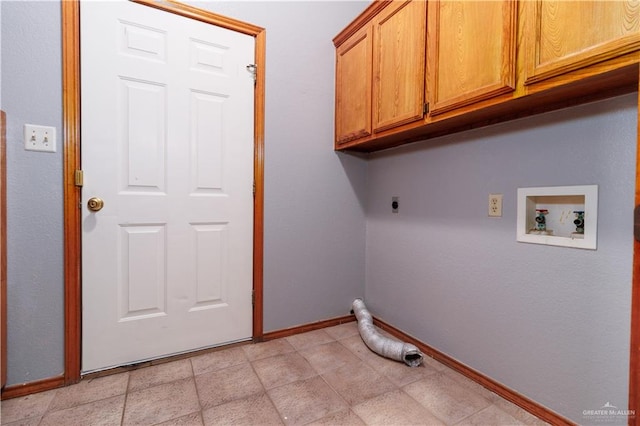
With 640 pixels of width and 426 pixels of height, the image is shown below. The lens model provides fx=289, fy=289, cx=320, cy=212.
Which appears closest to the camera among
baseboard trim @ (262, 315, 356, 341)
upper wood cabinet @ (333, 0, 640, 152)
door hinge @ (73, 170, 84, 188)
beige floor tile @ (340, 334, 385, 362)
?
upper wood cabinet @ (333, 0, 640, 152)

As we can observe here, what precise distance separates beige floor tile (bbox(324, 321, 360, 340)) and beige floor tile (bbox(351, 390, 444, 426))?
0.66 metres

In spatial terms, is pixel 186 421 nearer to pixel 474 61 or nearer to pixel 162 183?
pixel 162 183

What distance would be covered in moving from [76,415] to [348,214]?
1864 millimetres

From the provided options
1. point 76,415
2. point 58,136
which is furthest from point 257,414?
point 58,136

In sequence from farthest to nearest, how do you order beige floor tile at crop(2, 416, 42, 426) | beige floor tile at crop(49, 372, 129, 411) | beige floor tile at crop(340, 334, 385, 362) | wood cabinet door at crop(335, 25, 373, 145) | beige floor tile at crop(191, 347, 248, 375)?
wood cabinet door at crop(335, 25, 373, 145) < beige floor tile at crop(340, 334, 385, 362) < beige floor tile at crop(191, 347, 248, 375) < beige floor tile at crop(49, 372, 129, 411) < beige floor tile at crop(2, 416, 42, 426)

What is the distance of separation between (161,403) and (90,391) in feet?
1.32

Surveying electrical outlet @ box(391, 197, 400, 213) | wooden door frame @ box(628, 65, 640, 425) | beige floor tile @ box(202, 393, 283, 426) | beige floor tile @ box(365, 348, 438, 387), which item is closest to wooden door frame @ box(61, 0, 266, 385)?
beige floor tile @ box(202, 393, 283, 426)

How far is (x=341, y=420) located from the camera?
125 centimetres

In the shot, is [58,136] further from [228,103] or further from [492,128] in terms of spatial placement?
[492,128]

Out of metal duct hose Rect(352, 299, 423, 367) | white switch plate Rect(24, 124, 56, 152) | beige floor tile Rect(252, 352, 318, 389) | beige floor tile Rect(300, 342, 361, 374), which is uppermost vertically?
white switch plate Rect(24, 124, 56, 152)

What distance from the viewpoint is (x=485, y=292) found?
1490 millimetres

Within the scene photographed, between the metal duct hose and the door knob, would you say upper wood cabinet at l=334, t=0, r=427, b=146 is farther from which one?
the door knob

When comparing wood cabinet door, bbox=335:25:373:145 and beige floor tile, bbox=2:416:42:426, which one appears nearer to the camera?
beige floor tile, bbox=2:416:42:426

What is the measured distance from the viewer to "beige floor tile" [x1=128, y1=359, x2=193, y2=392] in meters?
1.49
